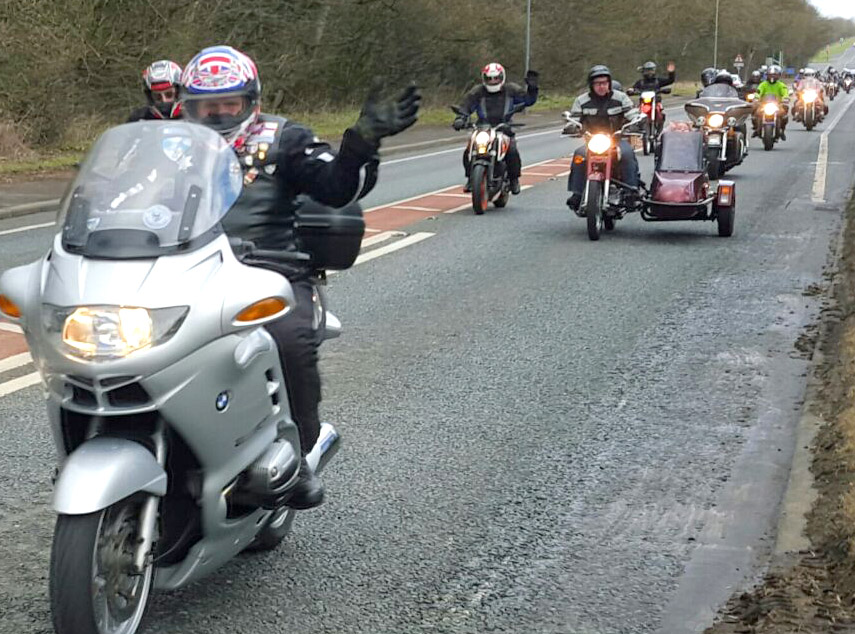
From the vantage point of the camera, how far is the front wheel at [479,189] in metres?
15.1

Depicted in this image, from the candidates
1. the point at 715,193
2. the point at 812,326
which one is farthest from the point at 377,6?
the point at 812,326

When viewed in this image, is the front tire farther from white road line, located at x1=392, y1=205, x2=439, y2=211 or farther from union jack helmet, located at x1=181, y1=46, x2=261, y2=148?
white road line, located at x1=392, y1=205, x2=439, y2=211

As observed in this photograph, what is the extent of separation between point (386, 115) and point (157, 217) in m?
0.80

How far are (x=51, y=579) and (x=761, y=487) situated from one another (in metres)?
3.14

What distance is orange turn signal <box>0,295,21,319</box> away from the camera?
138 inches

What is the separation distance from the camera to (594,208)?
1271 cm

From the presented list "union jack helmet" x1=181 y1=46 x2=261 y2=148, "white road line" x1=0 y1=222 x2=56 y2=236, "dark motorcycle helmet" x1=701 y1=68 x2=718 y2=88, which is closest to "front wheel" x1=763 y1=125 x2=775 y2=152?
"dark motorcycle helmet" x1=701 y1=68 x2=718 y2=88

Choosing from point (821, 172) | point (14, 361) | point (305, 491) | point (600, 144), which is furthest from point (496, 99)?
point (305, 491)

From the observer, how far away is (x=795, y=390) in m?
7.01

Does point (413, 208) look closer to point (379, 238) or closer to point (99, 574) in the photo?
point (379, 238)

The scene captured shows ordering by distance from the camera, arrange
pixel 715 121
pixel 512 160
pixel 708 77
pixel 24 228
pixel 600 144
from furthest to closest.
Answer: pixel 708 77 → pixel 715 121 → pixel 512 160 → pixel 24 228 → pixel 600 144

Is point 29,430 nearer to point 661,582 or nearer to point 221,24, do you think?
point 661,582

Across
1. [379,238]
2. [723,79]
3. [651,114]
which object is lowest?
[651,114]

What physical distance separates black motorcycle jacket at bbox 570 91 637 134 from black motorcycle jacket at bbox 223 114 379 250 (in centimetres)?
936
